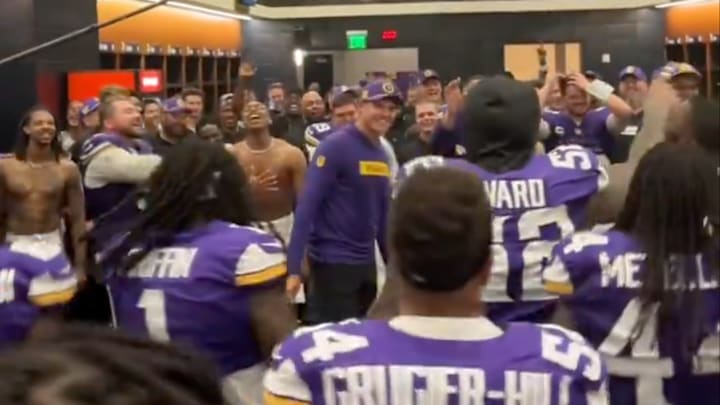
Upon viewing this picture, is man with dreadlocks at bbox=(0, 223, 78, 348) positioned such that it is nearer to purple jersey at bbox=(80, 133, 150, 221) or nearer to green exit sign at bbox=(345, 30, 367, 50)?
purple jersey at bbox=(80, 133, 150, 221)

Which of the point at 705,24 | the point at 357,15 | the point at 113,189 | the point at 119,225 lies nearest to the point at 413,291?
the point at 119,225

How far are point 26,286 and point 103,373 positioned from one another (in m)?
2.50

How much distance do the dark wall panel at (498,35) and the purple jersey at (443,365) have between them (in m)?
21.8

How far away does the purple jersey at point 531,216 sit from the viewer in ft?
11.8

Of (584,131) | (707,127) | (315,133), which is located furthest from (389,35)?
(707,127)

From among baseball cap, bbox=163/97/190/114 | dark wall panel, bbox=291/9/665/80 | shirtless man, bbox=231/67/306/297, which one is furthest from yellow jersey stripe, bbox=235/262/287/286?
dark wall panel, bbox=291/9/665/80

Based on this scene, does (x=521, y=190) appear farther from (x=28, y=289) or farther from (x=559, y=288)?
(x=28, y=289)

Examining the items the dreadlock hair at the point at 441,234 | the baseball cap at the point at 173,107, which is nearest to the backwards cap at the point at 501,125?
the dreadlock hair at the point at 441,234

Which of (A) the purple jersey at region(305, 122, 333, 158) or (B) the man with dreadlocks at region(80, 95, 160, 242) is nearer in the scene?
(B) the man with dreadlocks at region(80, 95, 160, 242)

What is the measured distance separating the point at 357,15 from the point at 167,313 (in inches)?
843

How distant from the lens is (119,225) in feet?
12.2

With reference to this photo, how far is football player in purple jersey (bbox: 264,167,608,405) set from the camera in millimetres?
2111

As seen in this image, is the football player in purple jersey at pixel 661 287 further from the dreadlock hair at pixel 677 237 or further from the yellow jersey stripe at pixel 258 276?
the yellow jersey stripe at pixel 258 276

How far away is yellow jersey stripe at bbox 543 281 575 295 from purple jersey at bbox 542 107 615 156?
17.1 ft
